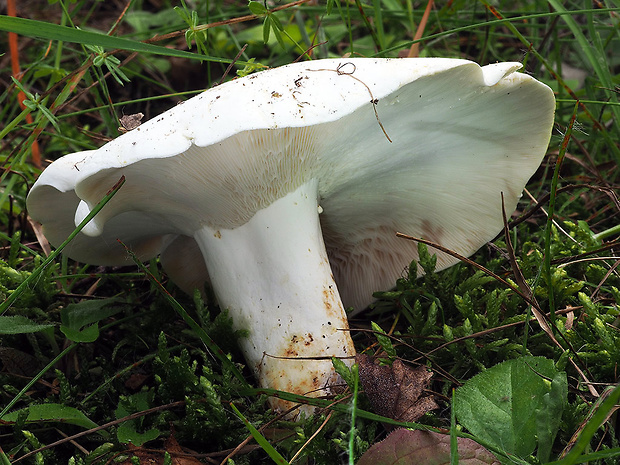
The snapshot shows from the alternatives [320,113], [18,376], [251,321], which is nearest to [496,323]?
[251,321]

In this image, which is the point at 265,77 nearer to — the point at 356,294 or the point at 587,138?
the point at 356,294

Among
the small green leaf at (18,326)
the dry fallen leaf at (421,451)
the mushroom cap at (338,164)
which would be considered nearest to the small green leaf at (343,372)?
the dry fallen leaf at (421,451)

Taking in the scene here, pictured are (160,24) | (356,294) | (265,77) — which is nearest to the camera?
(265,77)

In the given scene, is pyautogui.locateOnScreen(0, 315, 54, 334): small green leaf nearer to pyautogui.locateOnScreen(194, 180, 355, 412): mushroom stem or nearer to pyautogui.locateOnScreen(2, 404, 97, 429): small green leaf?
pyautogui.locateOnScreen(2, 404, 97, 429): small green leaf

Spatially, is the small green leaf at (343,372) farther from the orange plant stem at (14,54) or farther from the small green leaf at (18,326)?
the orange plant stem at (14,54)

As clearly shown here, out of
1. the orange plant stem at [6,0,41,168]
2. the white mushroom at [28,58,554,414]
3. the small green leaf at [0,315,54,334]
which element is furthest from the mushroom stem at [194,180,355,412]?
the orange plant stem at [6,0,41,168]

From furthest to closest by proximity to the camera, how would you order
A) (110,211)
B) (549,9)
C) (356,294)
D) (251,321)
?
1. (549,9)
2. (356,294)
3. (251,321)
4. (110,211)

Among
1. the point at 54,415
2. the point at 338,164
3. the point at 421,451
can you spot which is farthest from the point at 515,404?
the point at 54,415
